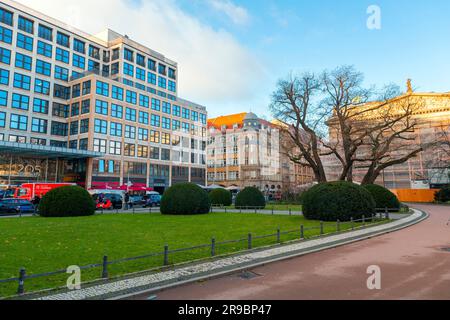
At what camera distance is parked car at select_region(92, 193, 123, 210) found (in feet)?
123

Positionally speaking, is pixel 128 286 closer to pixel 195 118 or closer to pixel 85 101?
pixel 85 101

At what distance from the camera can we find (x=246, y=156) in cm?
8681

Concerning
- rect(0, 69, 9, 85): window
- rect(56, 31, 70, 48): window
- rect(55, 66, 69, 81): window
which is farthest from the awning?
rect(56, 31, 70, 48): window

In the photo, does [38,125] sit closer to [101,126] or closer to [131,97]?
[101,126]

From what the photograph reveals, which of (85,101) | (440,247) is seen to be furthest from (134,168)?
(440,247)

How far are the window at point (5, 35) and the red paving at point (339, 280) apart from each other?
56.8m

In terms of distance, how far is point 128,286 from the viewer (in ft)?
23.8

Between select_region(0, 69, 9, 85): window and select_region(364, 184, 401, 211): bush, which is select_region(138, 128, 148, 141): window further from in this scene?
select_region(364, 184, 401, 211): bush

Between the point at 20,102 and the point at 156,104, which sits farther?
the point at 156,104

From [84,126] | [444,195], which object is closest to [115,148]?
[84,126]

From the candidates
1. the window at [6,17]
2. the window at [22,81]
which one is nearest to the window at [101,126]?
the window at [22,81]

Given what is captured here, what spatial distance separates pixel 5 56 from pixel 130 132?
71.8 feet

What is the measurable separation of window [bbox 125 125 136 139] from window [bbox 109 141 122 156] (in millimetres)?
2508
